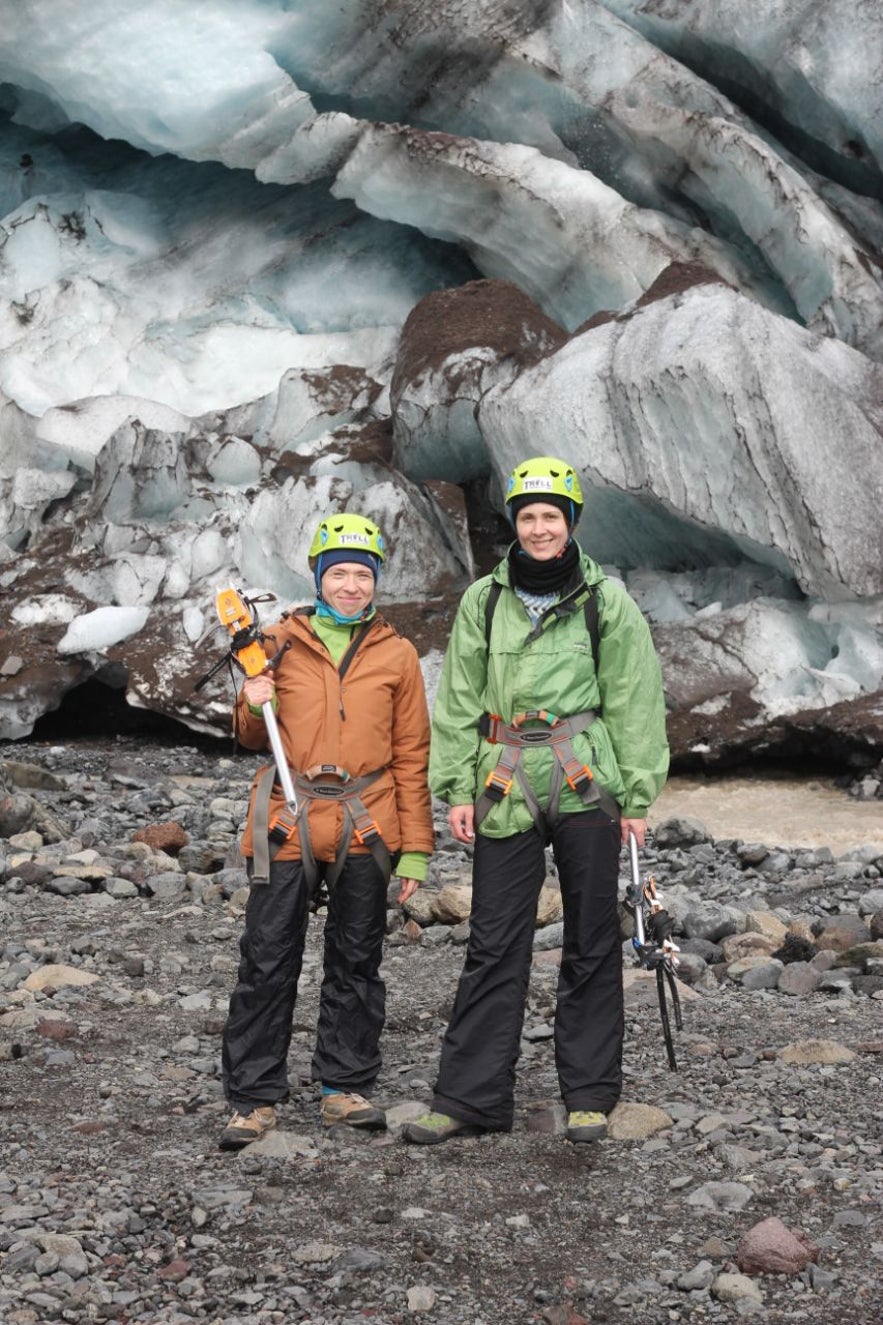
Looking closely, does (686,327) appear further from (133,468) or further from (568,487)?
(568,487)

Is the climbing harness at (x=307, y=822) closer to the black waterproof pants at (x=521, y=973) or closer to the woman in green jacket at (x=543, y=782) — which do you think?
the woman in green jacket at (x=543, y=782)

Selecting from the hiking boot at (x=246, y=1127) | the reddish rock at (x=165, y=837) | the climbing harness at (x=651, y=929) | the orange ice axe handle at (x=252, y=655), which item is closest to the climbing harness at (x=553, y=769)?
the climbing harness at (x=651, y=929)

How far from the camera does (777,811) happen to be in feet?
45.2

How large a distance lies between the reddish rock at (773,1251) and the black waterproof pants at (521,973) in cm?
112

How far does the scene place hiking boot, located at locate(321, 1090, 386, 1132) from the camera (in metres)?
5.02

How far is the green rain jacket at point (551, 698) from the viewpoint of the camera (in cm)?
502

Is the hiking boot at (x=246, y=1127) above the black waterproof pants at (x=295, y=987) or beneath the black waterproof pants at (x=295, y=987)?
beneath

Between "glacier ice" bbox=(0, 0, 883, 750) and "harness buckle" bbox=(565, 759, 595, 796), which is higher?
"glacier ice" bbox=(0, 0, 883, 750)

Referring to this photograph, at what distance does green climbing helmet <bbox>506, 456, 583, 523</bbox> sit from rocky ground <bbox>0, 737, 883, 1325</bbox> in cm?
225

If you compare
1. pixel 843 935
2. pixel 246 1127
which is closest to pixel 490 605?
pixel 246 1127

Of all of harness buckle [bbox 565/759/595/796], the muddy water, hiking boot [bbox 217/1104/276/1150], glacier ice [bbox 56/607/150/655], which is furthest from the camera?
glacier ice [bbox 56/607/150/655]

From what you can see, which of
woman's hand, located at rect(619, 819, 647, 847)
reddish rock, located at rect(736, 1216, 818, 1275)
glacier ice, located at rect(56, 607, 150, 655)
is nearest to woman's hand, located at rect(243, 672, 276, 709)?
woman's hand, located at rect(619, 819, 647, 847)

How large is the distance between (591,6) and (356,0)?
323 cm

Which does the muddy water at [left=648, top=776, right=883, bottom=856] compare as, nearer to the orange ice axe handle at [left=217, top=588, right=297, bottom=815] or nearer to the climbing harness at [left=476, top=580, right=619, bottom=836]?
the climbing harness at [left=476, top=580, right=619, bottom=836]
